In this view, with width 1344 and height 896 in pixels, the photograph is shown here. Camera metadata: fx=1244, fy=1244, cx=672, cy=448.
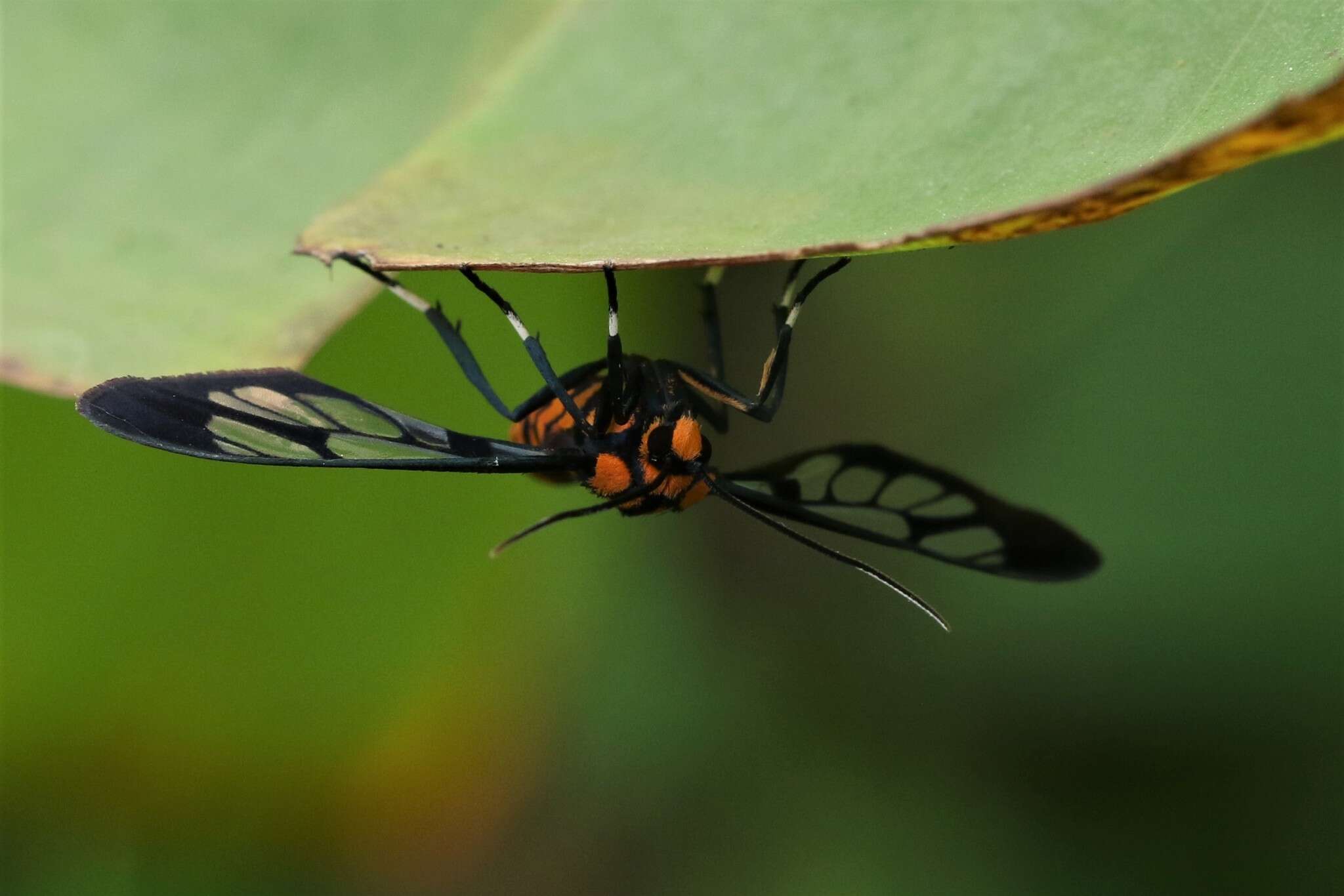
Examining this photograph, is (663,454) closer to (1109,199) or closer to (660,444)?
(660,444)

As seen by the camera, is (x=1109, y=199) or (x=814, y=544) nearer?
(x=1109, y=199)

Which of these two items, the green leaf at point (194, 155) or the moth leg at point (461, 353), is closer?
the green leaf at point (194, 155)

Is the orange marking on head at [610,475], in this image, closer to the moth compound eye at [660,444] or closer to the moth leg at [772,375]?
the moth compound eye at [660,444]

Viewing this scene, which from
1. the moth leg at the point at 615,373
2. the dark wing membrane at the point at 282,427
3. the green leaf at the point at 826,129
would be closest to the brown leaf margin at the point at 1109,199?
the green leaf at the point at 826,129

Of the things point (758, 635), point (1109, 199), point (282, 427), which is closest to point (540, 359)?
point (282, 427)

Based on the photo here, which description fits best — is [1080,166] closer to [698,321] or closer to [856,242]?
[856,242]

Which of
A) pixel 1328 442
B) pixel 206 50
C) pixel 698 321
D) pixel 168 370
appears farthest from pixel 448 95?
pixel 1328 442
